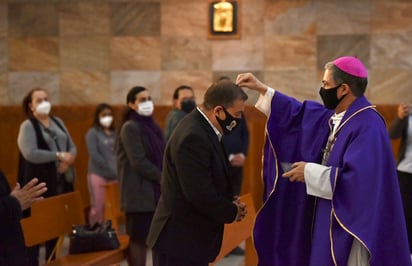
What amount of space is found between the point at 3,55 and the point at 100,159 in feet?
7.30

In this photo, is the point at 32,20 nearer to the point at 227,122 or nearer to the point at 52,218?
the point at 52,218

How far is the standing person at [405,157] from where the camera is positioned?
5957mm

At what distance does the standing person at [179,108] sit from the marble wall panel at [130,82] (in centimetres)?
200

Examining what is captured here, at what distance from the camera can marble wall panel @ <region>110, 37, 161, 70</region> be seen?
901cm

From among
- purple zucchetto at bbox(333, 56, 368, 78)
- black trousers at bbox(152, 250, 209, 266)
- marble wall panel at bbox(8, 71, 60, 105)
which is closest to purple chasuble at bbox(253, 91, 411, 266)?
purple zucchetto at bbox(333, 56, 368, 78)

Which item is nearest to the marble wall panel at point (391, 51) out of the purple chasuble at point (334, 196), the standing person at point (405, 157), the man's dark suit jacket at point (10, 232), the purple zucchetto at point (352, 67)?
the standing person at point (405, 157)

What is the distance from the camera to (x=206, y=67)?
8.98m

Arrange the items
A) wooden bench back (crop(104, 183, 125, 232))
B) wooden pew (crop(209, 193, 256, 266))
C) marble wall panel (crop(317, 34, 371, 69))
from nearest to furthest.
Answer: wooden pew (crop(209, 193, 256, 266)) < wooden bench back (crop(104, 183, 125, 232)) < marble wall panel (crop(317, 34, 371, 69))

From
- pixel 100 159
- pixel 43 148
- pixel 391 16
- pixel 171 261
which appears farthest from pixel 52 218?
pixel 391 16

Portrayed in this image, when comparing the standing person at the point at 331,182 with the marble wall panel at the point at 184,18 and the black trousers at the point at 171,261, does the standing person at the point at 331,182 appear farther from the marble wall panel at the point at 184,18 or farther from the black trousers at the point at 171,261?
the marble wall panel at the point at 184,18

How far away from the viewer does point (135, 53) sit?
29.6 feet

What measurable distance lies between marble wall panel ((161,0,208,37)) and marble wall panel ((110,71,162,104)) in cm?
57

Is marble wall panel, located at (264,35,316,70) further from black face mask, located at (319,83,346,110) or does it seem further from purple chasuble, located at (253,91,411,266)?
black face mask, located at (319,83,346,110)

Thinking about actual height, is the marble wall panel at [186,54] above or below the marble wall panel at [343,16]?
below
